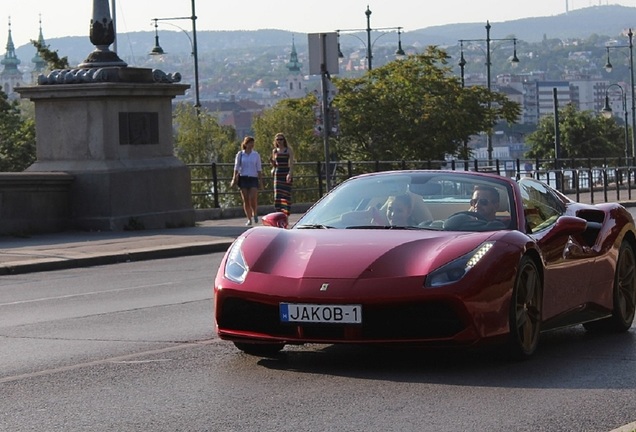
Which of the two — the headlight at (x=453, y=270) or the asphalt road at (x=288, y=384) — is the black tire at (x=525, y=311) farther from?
the headlight at (x=453, y=270)

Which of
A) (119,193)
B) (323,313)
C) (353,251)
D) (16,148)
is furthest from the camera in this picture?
(16,148)

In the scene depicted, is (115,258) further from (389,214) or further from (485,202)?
(485,202)

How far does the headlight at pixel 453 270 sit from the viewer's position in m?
9.13

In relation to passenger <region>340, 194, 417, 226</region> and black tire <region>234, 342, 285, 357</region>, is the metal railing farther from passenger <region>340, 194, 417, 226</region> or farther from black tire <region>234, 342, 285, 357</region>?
black tire <region>234, 342, 285, 357</region>

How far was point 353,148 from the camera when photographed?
7938 cm

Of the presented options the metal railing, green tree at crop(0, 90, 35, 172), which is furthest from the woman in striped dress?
green tree at crop(0, 90, 35, 172)

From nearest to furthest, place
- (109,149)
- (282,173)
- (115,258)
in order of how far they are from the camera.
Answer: (115,258), (109,149), (282,173)

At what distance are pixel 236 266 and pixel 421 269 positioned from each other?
1.22 meters

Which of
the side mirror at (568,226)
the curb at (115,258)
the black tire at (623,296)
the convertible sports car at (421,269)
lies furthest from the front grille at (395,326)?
the curb at (115,258)

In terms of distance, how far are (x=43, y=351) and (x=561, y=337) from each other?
3.61 m

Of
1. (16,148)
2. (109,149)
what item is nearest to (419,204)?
(109,149)

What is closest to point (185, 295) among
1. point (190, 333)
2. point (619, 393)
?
point (190, 333)

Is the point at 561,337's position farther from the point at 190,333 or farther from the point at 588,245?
the point at 190,333

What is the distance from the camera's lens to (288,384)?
29.0ft
